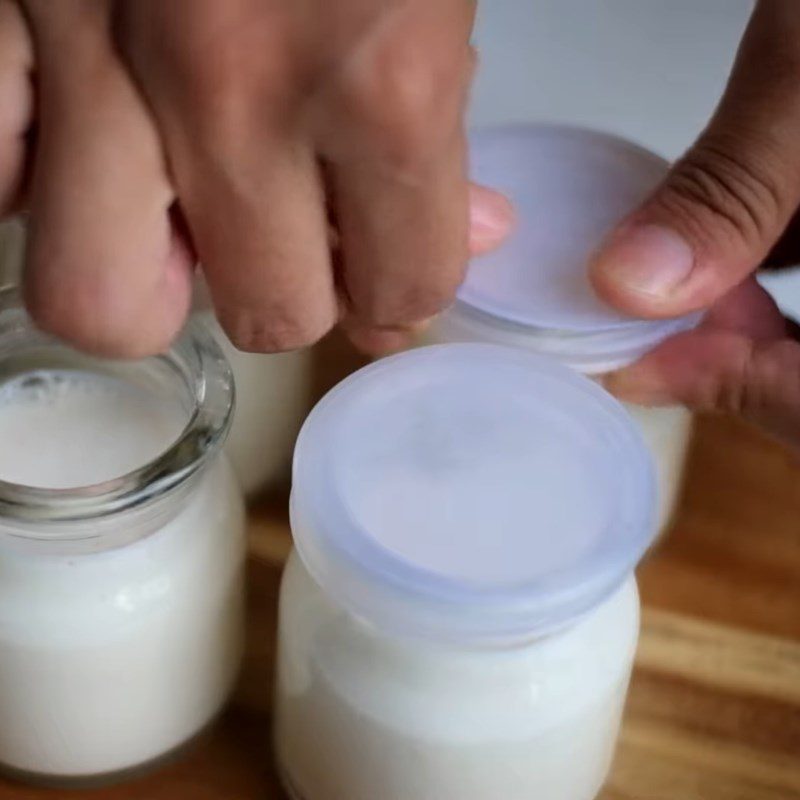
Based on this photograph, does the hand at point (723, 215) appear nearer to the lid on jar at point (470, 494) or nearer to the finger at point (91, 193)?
the lid on jar at point (470, 494)

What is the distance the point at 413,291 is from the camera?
352mm

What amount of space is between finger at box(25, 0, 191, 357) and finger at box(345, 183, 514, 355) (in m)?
0.16

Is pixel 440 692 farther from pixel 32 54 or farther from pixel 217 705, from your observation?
pixel 32 54

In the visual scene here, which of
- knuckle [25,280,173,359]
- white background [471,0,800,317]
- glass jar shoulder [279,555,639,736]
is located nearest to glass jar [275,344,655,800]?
glass jar shoulder [279,555,639,736]

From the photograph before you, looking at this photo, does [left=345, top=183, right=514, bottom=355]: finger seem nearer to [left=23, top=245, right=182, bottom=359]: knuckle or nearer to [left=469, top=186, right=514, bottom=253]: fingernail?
[left=469, top=186, right=514, bottom=253]: fingernail

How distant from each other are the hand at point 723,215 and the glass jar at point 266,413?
15 centimetres

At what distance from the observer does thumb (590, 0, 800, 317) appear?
479 mm

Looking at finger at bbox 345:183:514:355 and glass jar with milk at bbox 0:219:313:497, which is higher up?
finger at bbox 345:183:514:355

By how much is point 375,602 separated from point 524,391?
0.10 m

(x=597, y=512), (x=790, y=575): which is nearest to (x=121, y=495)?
(x=597, y=512)

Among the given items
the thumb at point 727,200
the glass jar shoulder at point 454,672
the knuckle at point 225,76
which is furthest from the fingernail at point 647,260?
the knuckle at point 225,76

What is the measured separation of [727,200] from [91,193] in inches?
10.5

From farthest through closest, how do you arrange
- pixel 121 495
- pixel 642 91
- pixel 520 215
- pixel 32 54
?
pixel 642 91 → pixel 520 215 → pixel 121 495 → pixel 32 54

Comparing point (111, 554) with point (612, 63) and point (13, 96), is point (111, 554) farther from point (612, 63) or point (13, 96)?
point (612, 63)
